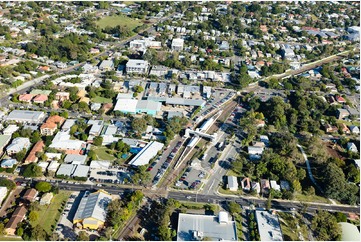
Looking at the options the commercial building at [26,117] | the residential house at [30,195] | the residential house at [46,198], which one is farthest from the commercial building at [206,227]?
the commercial building at [26,117]

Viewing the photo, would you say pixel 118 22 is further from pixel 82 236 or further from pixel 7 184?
pixel 82 236

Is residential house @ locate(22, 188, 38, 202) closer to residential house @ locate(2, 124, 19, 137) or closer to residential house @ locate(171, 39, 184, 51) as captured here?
residential house @ locate(2, 124, 19, 137)

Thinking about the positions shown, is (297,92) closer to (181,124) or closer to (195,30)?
(181,124)

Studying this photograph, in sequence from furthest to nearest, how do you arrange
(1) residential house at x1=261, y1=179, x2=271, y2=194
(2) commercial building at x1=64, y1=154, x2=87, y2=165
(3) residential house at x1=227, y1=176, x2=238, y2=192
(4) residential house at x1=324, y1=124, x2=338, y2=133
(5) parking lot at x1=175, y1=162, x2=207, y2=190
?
(4) residential house at x1=324, y1=124, x2=338, y2=133, (2) commercial building at x1=64, y1=154, x2=87, y2=165, (5) parking lot at x1=175, y1=162, x2=207, y2=190, (3) residential house at x1=227, y1=176, x2=238, y2=192, (1) residential house at x1=261, y1=179, x2=271, y2=194

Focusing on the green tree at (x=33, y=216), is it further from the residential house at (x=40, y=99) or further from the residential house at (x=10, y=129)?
the residential house at (x=40, y=99)

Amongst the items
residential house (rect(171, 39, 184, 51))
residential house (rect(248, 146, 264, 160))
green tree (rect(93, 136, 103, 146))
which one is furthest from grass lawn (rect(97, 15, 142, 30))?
residential house (rect(248, 146, 264, 160))
